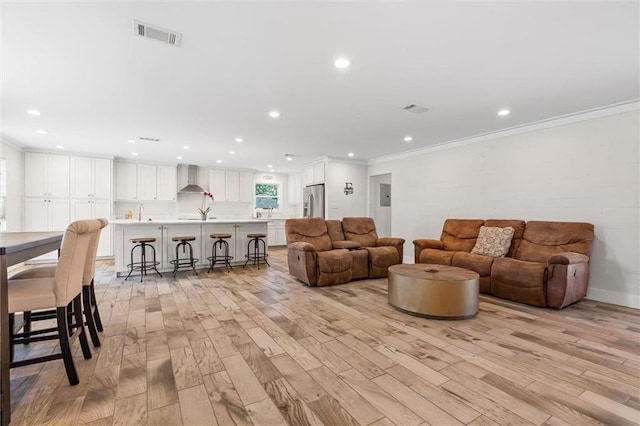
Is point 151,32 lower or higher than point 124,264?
higher

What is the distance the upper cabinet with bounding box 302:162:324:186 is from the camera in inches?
287

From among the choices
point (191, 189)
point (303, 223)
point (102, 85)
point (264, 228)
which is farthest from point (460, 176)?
point (191, 189)

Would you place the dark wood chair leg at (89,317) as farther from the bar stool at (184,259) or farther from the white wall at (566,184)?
the white wall at (566,184)

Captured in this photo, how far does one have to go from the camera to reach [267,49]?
2.40 m

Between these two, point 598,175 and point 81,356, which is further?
point 598,175

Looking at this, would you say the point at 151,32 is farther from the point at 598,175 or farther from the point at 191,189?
the point at 191,189

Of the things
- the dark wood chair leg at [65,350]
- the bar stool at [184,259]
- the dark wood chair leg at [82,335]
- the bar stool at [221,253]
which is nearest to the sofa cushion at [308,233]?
the bar stool at [221,253]

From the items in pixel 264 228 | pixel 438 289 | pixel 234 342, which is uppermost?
pixel 264 228

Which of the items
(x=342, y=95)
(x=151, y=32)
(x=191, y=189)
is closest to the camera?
(x=151, y=32)

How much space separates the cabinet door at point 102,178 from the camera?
6758 mm

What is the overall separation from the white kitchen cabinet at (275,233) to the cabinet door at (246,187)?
1049 millimetres

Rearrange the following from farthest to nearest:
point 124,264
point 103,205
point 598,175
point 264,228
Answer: point 103,205 < point 264,228 < point 124,264 < point 598,175

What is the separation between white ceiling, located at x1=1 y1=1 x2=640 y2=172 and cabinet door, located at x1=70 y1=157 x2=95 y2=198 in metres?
1.97

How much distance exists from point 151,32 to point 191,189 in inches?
255
